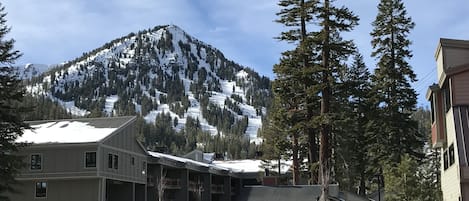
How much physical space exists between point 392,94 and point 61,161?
1019 inches

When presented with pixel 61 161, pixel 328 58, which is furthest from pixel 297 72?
pixel 61 161

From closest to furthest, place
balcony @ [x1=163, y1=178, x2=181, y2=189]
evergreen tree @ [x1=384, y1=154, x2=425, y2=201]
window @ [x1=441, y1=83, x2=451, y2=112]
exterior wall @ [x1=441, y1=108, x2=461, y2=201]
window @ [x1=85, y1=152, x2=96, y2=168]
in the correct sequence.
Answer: exterior wall @ [x1=441, y1=108, x2=461, y2=201], window @ [x1=441, y1=83, x2=451, y2=112], evergreen tree @ [x1=384, y1=154, x2=425, y2=201], window @ [x1=85, y1=152, x2=96, y2=168], balcony @ [x1=163, y1=178, x2=181, y2=189]

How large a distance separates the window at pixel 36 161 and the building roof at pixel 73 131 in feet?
3.58

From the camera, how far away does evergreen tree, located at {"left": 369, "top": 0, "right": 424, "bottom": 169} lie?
155 feet

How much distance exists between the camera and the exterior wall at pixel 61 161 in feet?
157

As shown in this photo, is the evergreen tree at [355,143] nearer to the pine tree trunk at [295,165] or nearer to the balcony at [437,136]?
the pine tree trunk at [295,165]

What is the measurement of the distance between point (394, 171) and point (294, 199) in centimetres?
864

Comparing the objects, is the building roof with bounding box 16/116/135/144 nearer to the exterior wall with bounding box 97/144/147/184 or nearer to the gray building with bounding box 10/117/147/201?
the gray building with bounding box 10/117/147/201

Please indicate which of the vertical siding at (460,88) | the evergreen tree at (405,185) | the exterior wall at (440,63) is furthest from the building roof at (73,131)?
the vertical siding at (460,88)

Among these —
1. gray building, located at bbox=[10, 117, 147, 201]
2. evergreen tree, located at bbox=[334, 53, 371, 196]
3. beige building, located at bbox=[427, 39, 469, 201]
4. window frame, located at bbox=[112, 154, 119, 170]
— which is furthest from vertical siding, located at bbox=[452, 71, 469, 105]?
window frame, located at bbox=[112, 154, 119, 170]

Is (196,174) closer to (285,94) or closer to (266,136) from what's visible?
(266,136)

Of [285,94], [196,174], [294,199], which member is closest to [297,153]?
[294,199]

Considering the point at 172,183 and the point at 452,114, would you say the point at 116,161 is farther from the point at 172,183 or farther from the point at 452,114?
the point at 452,114

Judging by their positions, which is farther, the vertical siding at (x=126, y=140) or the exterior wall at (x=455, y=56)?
the vertical siding at (x=126, y=140)
